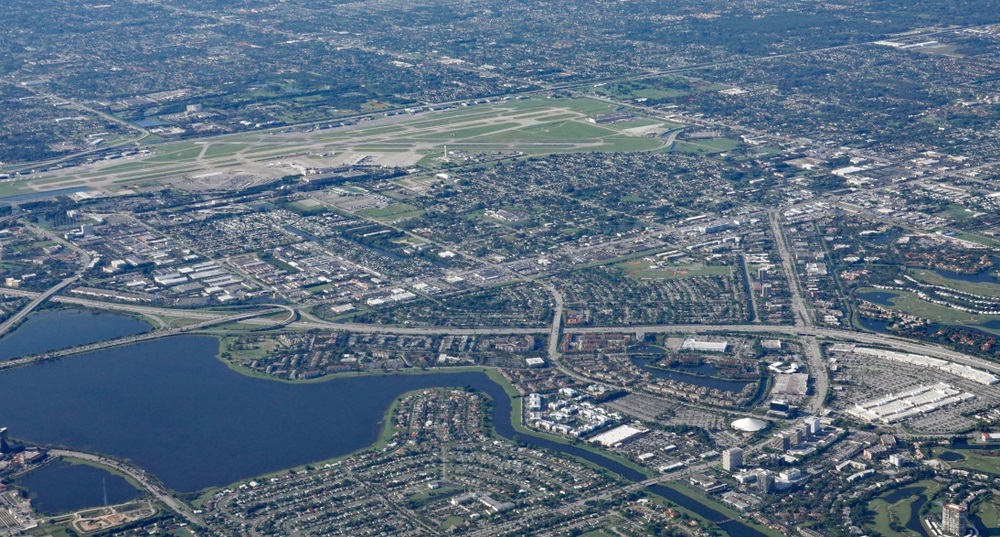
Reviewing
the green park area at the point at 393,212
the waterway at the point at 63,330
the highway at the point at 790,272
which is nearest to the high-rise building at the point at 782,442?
the highway at the point at 790,272

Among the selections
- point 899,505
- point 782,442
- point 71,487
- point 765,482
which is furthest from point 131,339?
point 899,505

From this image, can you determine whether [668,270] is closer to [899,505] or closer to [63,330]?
[899,505]

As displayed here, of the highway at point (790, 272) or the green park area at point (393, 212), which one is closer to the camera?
the highway at point (790, 272)

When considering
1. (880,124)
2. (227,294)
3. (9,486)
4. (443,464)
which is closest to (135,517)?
(9,486)

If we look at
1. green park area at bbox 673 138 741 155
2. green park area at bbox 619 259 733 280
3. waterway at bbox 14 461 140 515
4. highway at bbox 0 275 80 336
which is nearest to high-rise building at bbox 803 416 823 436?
green park area at bbox 619 259 733 280

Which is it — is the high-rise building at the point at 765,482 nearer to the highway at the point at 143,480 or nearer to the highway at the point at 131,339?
the highway at the point at 143,480
